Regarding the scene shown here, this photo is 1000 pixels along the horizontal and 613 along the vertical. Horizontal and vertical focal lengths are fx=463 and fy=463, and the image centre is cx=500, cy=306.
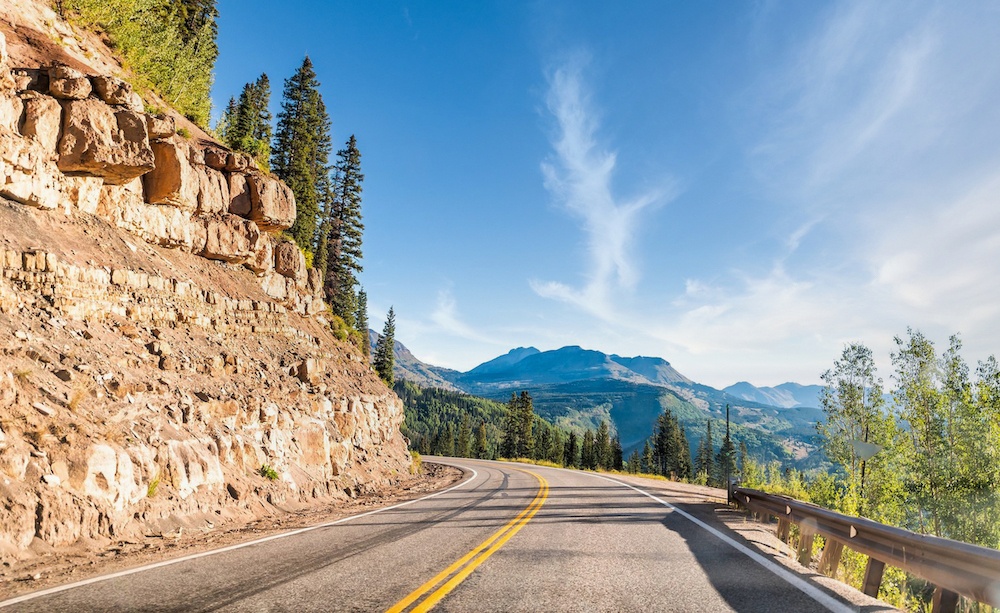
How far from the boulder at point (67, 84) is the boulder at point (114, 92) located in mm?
673

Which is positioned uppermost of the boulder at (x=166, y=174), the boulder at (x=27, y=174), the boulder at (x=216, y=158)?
the boulder at (x=216, y=158)

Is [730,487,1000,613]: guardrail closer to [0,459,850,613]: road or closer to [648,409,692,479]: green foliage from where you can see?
[0,459,850,613]: road

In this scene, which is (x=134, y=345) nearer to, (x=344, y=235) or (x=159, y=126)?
(x=159, y=126)

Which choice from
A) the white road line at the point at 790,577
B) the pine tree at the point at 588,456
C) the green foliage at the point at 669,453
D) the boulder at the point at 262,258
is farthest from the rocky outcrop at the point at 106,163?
the pine tree at the point at 588,456

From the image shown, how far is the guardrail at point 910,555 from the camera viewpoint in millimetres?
4234

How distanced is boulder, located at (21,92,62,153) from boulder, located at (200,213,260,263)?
23.0 ft

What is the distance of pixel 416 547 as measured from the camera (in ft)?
25.0

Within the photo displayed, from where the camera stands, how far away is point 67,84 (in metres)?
13.6

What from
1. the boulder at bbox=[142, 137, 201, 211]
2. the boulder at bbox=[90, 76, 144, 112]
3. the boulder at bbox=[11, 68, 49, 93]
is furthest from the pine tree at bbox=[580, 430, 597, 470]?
the boulder at bbox=[11, 68, 49, 93]

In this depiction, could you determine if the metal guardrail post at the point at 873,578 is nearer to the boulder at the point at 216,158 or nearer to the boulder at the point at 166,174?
the boulder at the point at 166,174

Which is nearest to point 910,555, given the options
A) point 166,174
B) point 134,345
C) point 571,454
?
point 134,345

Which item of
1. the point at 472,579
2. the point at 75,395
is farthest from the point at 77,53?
the point at 472,579

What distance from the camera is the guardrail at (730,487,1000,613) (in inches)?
167

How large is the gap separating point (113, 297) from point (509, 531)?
12595 millimetres
